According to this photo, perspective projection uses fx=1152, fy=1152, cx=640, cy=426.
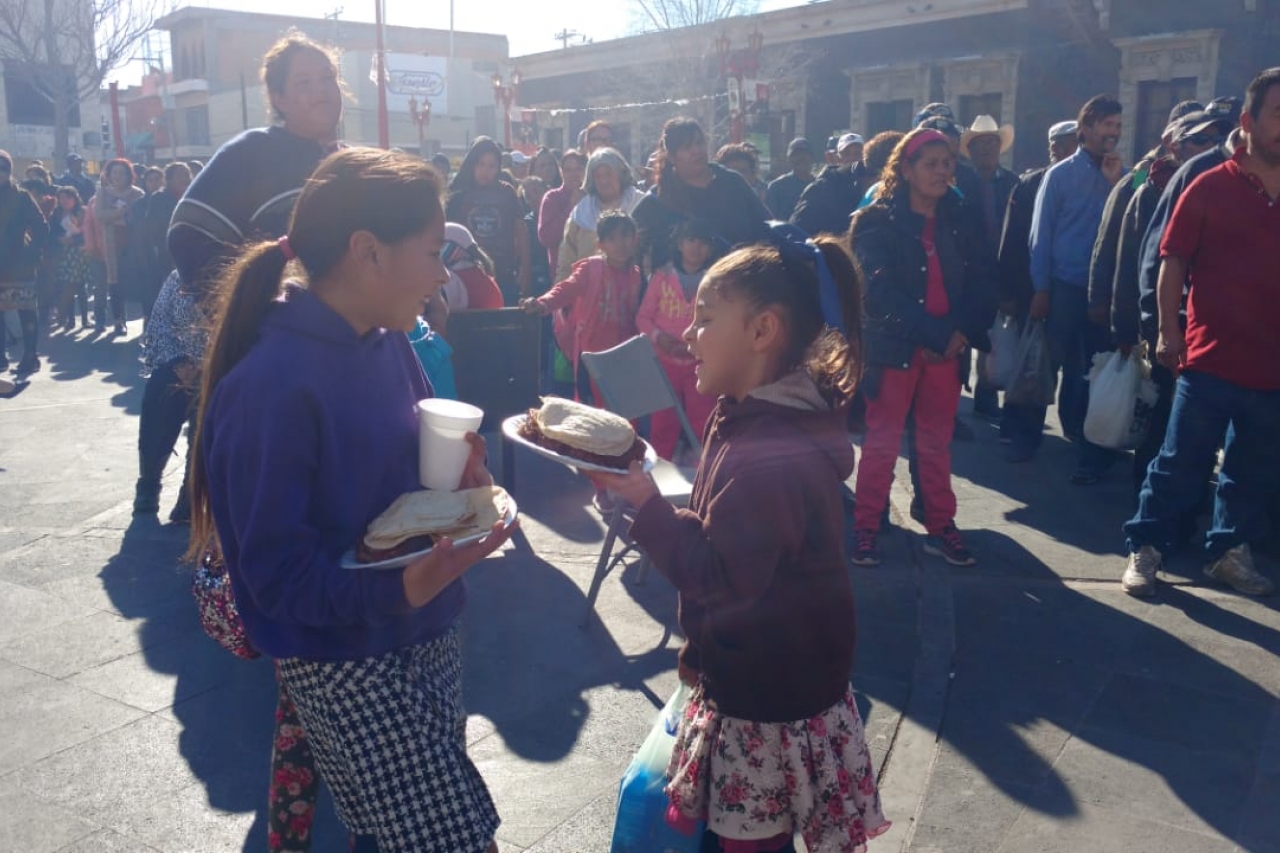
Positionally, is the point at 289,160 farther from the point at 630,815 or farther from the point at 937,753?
the point at 937,753

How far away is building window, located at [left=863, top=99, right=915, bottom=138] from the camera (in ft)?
88.0

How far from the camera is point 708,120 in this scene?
3209 cm

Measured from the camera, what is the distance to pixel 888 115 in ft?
89.7

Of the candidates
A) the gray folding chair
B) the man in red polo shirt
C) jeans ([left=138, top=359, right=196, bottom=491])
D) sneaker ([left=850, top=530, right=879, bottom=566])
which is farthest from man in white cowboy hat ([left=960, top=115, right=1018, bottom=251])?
jeans ([left=138, top=359, right=196, bottom=491])

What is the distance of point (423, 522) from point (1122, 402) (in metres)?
5.08

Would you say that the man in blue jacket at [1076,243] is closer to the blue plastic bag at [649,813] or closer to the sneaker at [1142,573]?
the sneaker at [1142,573]

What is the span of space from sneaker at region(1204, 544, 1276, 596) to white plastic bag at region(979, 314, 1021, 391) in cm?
255

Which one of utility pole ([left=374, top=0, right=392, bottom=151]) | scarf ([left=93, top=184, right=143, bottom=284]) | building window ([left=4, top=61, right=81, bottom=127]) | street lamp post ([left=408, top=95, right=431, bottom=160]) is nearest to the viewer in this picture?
scarf ([left=93, top=184, right=143, bottom=284])

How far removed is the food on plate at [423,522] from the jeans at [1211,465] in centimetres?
383

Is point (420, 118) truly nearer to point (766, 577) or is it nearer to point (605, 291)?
point (605, 291)

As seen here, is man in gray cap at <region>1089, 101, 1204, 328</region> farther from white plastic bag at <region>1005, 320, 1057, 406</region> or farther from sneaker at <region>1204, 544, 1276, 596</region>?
sneaker at <region>1204, 544, 1276, 596</region>

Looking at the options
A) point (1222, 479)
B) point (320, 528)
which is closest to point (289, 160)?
point (320, 528)

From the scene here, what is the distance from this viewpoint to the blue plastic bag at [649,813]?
2328mm

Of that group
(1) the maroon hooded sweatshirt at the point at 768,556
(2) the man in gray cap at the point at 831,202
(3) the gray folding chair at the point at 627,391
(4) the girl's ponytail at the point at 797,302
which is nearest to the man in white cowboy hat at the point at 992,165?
(2) the man in gray cap at the point at 831,202
